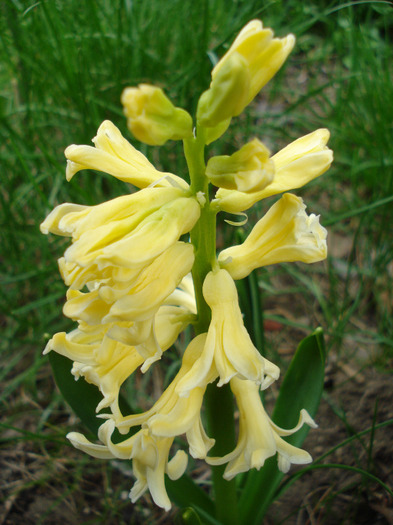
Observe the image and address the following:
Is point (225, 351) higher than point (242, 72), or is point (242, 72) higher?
point (242, 72)

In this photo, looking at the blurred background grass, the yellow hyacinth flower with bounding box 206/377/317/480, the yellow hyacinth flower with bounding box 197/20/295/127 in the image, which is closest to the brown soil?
the blurred background grass

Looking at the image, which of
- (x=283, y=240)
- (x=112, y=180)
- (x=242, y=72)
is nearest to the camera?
(x=242, y=72)

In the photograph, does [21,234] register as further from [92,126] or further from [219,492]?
[219,492]

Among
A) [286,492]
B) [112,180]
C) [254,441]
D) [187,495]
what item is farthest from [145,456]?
[112,180]

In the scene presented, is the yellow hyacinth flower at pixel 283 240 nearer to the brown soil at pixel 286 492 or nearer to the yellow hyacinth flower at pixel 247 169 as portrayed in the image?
the yellow hyacinth flower at pixel 247 169

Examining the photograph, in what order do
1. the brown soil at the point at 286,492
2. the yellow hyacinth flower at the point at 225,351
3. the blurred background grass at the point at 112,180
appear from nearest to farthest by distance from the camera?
the yellow hyacinth flower at the point at 225,351
the brown soil at the point at 286,492
the blurred background grass at the point at 112,180

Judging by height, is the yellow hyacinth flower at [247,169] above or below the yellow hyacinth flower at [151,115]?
below

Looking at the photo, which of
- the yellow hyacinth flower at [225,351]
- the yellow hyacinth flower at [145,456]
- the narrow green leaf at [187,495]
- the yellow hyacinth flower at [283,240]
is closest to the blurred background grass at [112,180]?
the narrow green leaf at [187,495]

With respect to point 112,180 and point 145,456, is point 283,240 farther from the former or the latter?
point 112,180
